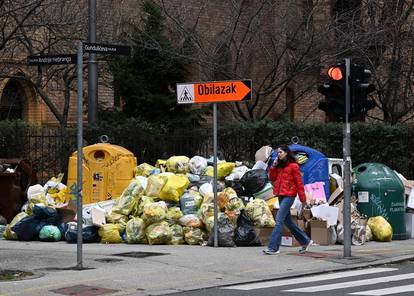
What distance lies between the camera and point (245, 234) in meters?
14.3

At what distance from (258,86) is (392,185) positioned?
813 cm

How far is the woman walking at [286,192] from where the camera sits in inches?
514

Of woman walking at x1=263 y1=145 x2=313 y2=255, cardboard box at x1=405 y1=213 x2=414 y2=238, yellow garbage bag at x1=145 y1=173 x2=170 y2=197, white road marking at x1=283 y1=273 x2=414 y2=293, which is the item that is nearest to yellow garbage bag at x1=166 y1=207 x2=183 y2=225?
yellow garbage bag at x1=145 y1=173 x2=170 y2=197

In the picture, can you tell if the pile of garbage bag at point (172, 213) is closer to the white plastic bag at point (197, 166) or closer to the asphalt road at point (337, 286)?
the white plastic bag at point (197, 166)

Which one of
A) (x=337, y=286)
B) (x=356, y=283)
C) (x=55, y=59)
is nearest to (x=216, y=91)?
(x=55, y=59)

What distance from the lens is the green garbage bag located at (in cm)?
1532

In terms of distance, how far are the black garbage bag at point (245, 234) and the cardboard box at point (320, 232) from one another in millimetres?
1072

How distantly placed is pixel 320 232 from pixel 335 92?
9.45ft

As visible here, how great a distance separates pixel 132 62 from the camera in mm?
22984

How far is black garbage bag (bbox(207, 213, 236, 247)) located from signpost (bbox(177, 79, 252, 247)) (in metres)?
0.11

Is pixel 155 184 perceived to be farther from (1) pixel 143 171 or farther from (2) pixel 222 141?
(2) pixel 222 141

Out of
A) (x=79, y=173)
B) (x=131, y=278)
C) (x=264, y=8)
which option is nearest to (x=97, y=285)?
(x=131, y=278)

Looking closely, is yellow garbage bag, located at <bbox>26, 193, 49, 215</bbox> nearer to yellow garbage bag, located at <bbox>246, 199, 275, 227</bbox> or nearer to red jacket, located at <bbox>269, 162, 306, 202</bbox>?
yellow garbage bag, located at <bbox>246, 199, 275, 227</bbox>

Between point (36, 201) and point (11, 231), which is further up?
point (36, 201)
